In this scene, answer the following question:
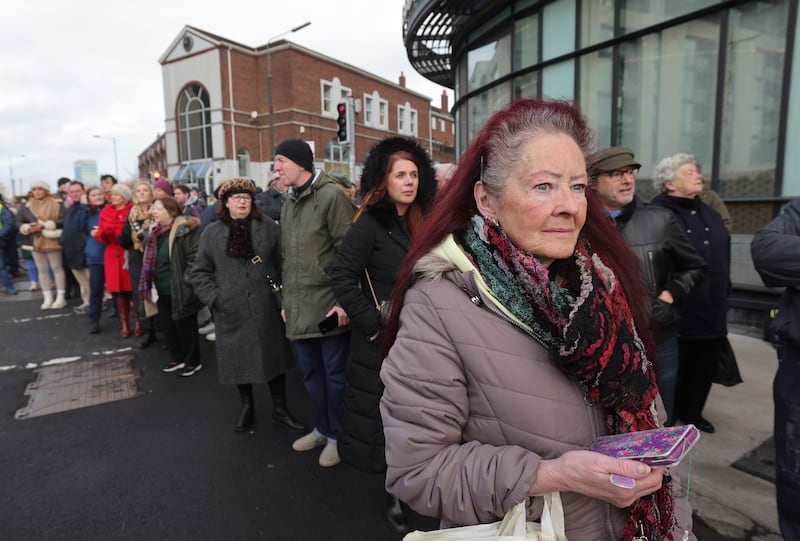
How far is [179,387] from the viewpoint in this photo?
5027 millimetres

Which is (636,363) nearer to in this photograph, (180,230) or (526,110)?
(526,110)

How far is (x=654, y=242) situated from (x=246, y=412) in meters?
3.40

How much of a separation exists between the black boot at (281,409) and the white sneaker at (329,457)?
530 mm

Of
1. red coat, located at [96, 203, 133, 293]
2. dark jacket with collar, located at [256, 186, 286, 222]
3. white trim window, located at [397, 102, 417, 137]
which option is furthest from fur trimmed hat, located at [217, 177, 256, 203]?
white trim window, located at [397, 102, 417, 137]

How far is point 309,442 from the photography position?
3729 millimetres

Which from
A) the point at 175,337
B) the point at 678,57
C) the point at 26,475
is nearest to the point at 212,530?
the point at 26,475

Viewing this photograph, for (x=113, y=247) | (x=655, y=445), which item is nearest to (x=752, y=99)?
(x=655, y=445)

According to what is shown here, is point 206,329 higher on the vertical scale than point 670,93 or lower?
lower

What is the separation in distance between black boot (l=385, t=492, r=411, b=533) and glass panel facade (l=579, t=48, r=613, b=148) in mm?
7152

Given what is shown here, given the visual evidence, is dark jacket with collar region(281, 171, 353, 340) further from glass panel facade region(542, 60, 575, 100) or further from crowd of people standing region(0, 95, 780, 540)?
glass panel facade region(542, 60, 575, 100)


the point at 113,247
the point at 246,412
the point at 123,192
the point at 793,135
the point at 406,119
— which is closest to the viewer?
the point at 246,412

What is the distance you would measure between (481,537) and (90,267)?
7773 mm

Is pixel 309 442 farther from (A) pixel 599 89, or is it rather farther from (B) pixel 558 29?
(B) pixel 558 29

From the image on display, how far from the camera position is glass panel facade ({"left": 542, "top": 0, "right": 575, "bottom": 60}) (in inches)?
332
